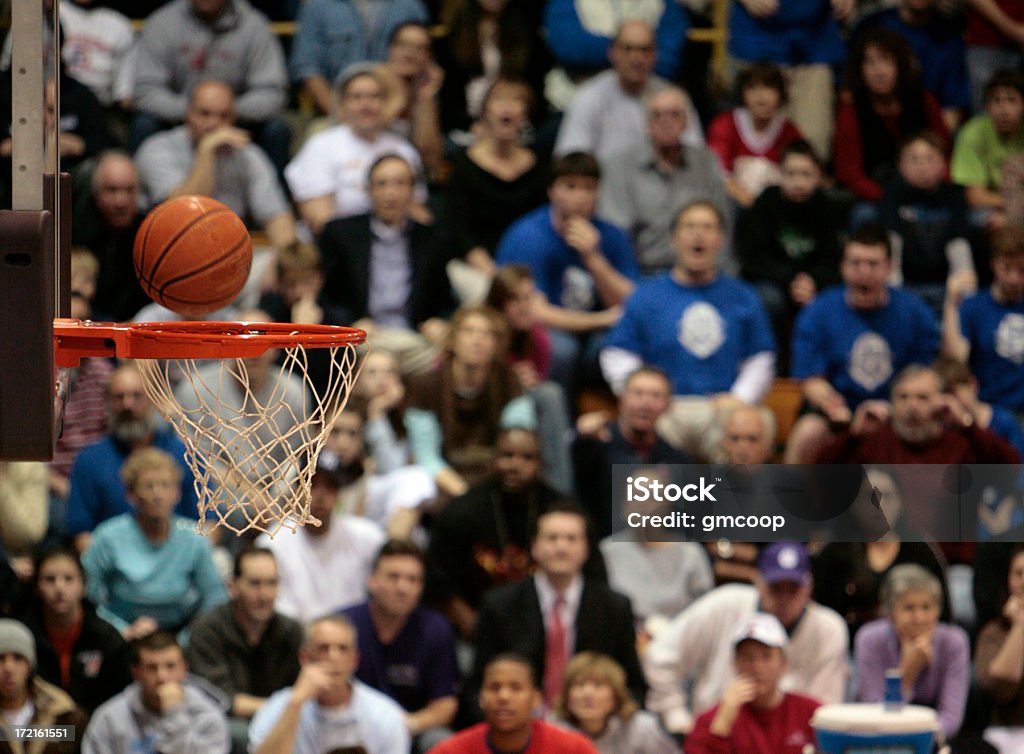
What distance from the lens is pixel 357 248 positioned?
310 inches

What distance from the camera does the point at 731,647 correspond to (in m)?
6.75

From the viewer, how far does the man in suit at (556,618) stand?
6754 millimetres

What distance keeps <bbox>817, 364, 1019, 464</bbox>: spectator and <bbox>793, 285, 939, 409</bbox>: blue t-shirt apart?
0.35 metres

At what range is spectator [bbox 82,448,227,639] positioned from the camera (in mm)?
6738

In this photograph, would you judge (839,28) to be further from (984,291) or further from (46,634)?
(46,634)

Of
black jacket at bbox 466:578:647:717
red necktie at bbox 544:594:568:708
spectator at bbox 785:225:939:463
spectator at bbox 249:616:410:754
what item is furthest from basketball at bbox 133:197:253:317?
spectator at bbox 785:225:939:463

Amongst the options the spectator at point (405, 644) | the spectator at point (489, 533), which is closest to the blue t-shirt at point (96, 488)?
the spectator at point (405, 644)

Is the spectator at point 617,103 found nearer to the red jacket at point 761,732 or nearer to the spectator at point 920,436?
the spectator at point 920,436

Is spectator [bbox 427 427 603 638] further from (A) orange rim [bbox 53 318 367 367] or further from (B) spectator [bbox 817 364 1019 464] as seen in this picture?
(A) orange rim [bbox 53 318 367 367]

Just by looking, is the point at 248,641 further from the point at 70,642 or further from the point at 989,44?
the point at 989,44

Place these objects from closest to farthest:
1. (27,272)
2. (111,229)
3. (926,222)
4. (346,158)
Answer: (27,272), (111,229), (346,158), (926,222)

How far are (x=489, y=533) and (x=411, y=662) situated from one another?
59 cm

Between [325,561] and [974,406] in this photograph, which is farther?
[974,406]

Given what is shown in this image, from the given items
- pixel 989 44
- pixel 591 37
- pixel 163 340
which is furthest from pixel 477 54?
pixel 163 340
